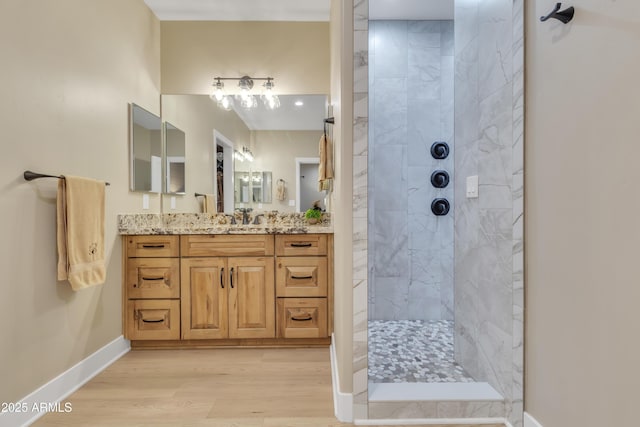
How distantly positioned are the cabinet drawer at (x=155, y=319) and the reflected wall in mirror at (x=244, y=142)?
0.95 metres

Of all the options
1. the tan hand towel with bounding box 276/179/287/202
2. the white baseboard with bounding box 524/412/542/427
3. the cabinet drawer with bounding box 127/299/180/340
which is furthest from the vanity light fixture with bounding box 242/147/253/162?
the white baseboard with bounding box 524/412/542/427

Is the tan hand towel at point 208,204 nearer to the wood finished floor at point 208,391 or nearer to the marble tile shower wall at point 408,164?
the wood finished floor at point 208,391

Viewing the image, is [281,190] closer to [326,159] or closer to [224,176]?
[224,176]

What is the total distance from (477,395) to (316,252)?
1.38m

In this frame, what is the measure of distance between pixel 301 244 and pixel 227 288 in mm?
657

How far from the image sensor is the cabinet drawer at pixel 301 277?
261cm

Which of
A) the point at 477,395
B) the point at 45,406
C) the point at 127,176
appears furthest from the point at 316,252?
the point at 45,406

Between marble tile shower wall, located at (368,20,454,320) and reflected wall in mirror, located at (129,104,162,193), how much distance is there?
1.93m

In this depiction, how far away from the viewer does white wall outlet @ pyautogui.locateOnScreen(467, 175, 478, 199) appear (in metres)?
1.98

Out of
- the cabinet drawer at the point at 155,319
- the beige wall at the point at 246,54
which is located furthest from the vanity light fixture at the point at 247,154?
the cabinet drawer at the point at 155,319

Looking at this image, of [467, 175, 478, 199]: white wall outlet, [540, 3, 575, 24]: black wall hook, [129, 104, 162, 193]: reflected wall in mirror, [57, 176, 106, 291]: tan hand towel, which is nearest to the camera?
[540, 3, 575, 24]: black wall hook

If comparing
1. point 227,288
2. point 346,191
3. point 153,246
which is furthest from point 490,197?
point 153,246

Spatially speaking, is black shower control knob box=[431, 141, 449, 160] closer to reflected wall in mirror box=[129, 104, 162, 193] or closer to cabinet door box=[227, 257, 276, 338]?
cabinet door box=[227, 257, 276, 338]

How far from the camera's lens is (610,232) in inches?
43.6
